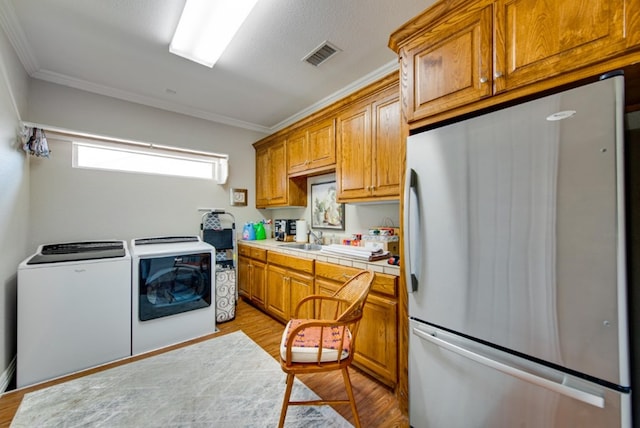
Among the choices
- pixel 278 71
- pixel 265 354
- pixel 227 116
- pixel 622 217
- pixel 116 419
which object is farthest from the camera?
pixel 227 116

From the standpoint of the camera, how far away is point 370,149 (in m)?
2.29

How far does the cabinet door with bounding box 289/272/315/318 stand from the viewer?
2455 millimetres

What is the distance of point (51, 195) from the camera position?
2594 mm

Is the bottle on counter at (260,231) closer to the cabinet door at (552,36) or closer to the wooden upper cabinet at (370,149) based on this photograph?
the wooden upper cabinet at (370,149)

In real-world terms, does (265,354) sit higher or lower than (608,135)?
lower

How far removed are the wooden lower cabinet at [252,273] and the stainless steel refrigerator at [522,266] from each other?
213cm

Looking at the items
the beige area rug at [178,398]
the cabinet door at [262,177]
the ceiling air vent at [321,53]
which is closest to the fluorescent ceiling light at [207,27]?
the ceiling air vent at [321,53]

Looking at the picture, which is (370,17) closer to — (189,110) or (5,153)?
(189,110)

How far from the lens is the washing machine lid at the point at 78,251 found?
2.07 meters

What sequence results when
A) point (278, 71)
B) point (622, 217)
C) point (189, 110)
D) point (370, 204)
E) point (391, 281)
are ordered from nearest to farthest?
1. point (622, 217)
2. point (391, 281)
3. point (278, 71)
4. point (370, 204)
5. point (189, 110)

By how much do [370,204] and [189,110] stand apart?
8.80ft

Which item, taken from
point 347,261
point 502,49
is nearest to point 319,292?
point 347,261

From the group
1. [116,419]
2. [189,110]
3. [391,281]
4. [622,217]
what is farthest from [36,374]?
[622,217]

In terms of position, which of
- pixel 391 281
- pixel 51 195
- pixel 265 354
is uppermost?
pixel 51 195
